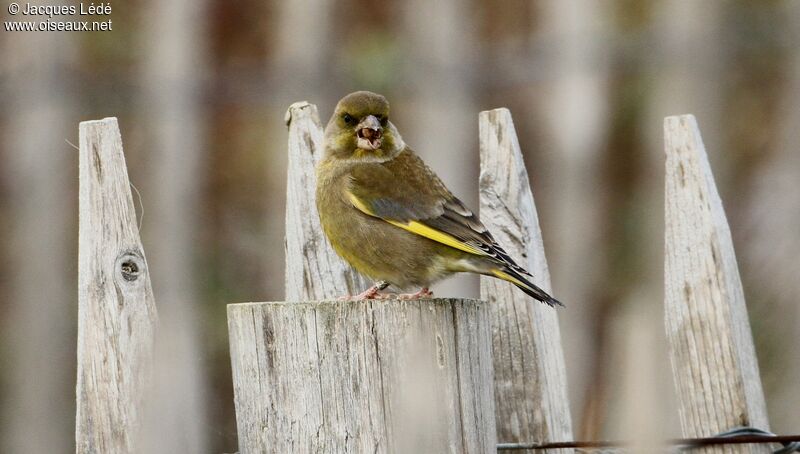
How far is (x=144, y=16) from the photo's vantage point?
4.73 metres

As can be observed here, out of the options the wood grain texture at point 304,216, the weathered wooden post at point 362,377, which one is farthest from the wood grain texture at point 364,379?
the wood grain texture at point 304,216

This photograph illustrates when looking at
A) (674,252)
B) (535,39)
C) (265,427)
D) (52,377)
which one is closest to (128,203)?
(265,427)

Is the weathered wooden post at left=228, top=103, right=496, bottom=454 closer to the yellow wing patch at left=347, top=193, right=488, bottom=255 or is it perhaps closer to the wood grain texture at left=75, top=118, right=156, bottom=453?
the wood grain texture at left=75, top=118, right=156, bottom=453

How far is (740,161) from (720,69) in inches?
15.3

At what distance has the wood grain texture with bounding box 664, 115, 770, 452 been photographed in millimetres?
3107

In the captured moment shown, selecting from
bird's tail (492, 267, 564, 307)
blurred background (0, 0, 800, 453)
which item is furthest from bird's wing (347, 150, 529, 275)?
blurred background (0, 0, 800, 453)

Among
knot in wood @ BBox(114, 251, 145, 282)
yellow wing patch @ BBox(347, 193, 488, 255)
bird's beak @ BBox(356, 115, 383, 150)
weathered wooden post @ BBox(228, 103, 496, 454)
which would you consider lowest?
weathered wooden post @ BBox(228, 103, 496, 454)

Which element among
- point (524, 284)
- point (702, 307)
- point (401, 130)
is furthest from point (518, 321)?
point (401, 130)

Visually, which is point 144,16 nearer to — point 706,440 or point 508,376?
point 508,376

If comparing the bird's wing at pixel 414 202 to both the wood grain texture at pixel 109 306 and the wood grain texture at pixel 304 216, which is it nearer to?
the wood grain texture at pixel 304 216

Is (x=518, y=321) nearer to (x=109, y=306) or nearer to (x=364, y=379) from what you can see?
(x=364, y=379)

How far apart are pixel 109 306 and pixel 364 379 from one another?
75cm

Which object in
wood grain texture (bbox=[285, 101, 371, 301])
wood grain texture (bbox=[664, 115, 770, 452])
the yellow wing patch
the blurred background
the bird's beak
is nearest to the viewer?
wood grain texture (bbox=[664, 115, 770, 452])

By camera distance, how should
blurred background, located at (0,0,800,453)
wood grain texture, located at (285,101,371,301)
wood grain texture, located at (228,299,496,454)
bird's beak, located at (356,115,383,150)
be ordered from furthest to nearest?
blurred background, located at (0,0,800,453), bird's beak, located at (356,115,383,150), wood grain texture, located at (285,101,371,301), wood grain texture, located at (228,299,496,454)
